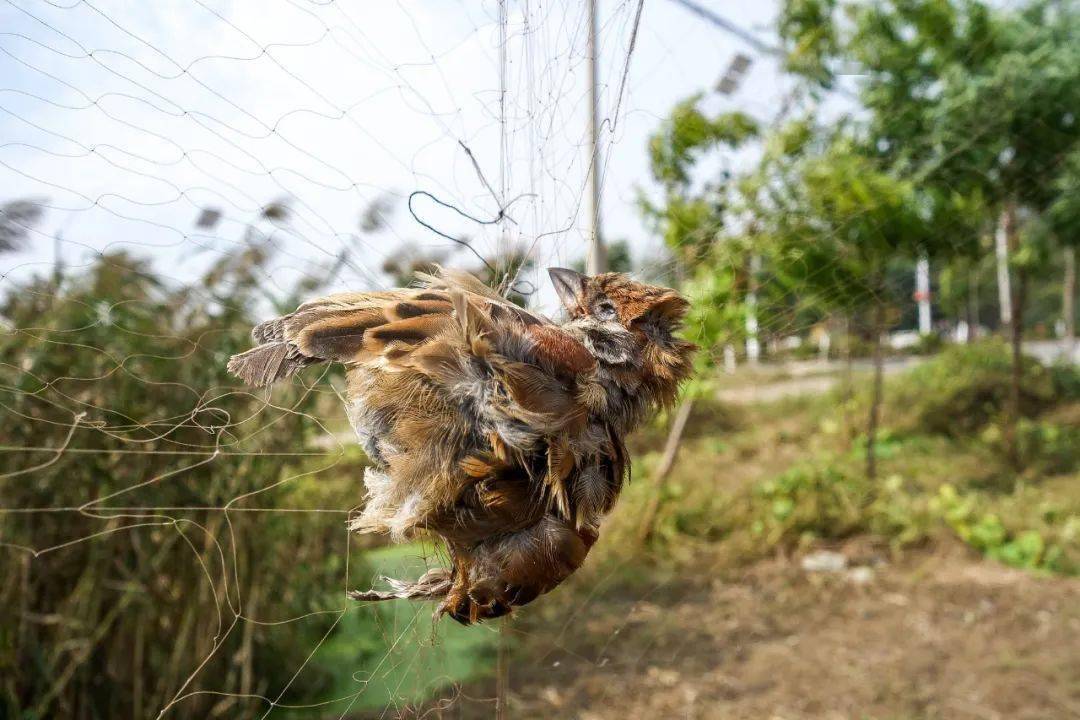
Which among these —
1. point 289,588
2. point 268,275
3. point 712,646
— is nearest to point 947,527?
point 712,646

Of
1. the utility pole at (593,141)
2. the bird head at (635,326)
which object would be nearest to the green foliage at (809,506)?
the utility pole at (593,141)

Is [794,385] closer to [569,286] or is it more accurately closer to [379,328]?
[569,286]

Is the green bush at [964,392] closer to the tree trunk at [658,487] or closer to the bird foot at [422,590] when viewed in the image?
the tree trunk at [658,487]

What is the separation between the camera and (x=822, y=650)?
4168 mm

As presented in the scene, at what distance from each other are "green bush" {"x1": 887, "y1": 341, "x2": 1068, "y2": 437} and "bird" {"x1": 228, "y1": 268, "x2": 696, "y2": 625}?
29.4ft

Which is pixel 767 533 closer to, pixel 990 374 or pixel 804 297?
pixel 804 297

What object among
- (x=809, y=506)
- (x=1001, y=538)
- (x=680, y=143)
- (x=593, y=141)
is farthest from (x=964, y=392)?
(x=593, y=141)

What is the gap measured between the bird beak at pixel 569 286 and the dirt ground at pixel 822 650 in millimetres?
2100

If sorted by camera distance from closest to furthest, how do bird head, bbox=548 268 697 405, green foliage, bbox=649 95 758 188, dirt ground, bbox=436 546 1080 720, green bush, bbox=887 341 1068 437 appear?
1. bird head, bbox=548 268 697 405
2. green foliage, bbox=649 95 758 188
3. dirt ground, bbox=436 546 1080 720
4. green bush, bbox=887 341 1068 437

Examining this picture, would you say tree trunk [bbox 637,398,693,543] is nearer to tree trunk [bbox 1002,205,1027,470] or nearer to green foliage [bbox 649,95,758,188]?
green foliage [bbox 649,95,758,188]

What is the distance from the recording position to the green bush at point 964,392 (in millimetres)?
8914

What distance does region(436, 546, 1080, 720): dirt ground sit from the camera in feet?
11.8

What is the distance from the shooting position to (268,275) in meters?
1.53

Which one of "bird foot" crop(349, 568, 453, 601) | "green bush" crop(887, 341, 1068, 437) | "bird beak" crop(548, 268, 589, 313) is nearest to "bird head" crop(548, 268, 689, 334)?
"bird beak" crop(548, 268, 589, 313)
